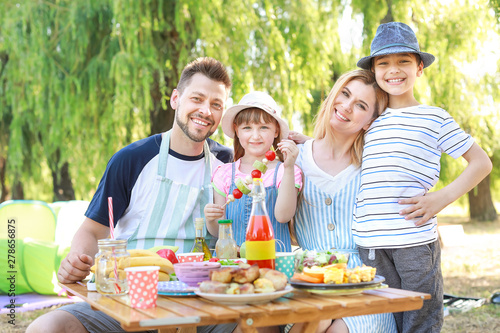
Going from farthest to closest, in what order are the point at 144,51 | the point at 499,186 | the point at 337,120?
the point at 499,186
the point at 144,51
the point at 337,120

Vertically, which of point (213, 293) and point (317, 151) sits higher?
point (317, 151)

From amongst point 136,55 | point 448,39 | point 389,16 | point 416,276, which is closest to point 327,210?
point 416,276

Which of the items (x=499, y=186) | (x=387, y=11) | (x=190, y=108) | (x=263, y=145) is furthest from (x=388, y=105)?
(x=499, y=186)

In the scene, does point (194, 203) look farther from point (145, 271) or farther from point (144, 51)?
point (144, 51)

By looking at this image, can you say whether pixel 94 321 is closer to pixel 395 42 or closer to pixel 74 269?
pixel 74 269

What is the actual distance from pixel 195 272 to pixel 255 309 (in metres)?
0.37

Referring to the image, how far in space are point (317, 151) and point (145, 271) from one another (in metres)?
1.66

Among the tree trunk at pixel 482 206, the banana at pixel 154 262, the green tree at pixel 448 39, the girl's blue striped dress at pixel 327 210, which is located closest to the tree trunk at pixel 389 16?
the green tree at pixel 448 39

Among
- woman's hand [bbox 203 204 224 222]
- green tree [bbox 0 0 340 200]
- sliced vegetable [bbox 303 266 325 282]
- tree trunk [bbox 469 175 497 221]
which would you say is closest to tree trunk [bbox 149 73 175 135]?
Answer: green tree [bbox 0 0 340 200]

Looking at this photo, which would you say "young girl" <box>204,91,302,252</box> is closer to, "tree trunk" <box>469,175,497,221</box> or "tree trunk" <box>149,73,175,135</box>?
"tree trunk" <box>149,73,175,135</box>

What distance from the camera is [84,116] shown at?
22.9 feet

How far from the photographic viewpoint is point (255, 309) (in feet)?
5.70

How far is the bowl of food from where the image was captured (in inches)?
79.7

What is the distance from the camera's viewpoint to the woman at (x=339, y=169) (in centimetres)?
301
